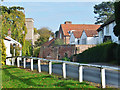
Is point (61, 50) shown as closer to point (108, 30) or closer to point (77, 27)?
point (108, 30)

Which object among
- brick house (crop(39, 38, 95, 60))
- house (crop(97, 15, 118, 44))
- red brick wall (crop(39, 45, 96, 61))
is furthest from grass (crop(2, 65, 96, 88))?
A: brick house (crop(39, 38, 95, 60))

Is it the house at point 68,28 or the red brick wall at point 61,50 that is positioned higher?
the house at point 68,28

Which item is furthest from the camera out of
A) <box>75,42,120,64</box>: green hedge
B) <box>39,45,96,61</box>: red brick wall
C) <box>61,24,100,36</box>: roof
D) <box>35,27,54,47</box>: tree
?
<box>35,27,54,47</box>: tree

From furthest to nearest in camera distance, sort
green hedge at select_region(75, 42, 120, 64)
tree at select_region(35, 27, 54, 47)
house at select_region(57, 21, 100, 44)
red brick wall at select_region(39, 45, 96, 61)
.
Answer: tree at select_region(35, 27, 54, 47), house at select_region(57, 21, 100, 44), red brick wall at select_region(39, 45, 96, 61), green hedge at select_region(75, 42, 120, 64)

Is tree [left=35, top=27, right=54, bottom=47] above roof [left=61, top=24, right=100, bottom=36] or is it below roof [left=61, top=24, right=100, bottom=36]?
below

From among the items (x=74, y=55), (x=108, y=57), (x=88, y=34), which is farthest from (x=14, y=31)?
(x=108, y=57)

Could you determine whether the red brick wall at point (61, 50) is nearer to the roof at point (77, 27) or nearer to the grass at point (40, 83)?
the roof at point (77, 27)

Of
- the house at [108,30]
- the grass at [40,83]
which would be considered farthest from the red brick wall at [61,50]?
the grass at [40,83]

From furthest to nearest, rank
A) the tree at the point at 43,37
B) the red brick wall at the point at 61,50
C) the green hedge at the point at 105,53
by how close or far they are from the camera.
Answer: the tree at the point at 43,37 → the red brick wall at the point at 61,50 → the green hedge at the point at 105,53

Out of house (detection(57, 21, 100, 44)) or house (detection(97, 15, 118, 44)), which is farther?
house (detection(57, 21, 100, 44))

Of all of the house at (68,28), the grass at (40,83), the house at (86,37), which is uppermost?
the house at (68,28)

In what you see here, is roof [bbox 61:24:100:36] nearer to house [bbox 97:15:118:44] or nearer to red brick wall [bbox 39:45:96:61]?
red brick wall [bbox 39:45:96:61]

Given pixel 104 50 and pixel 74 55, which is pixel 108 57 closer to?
pixel 104 50

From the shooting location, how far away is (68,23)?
60.0 metres
